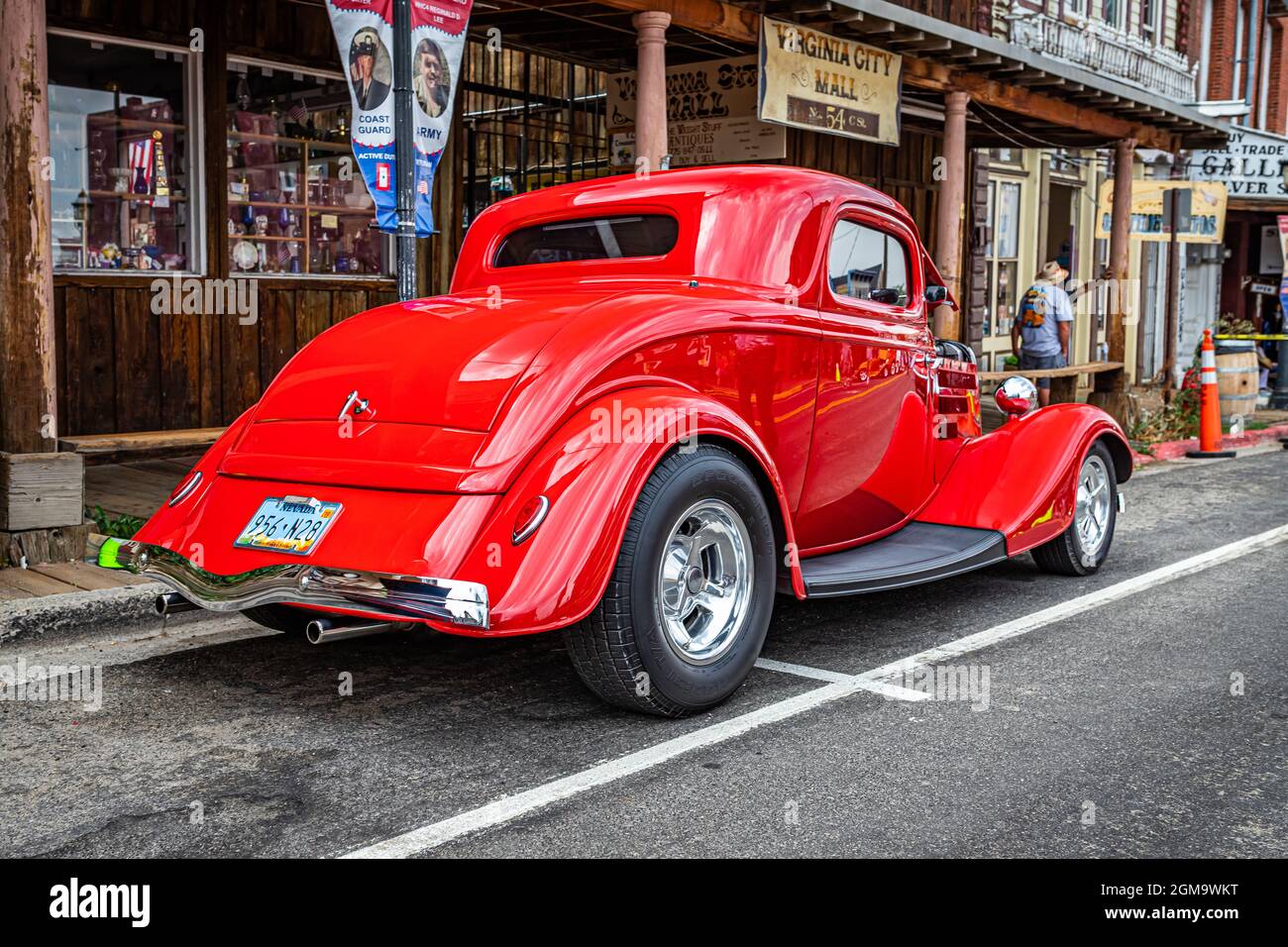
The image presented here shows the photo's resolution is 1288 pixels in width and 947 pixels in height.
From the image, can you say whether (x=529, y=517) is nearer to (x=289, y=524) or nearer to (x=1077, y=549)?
(x=289, y=524)

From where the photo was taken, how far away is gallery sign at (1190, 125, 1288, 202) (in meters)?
19.1

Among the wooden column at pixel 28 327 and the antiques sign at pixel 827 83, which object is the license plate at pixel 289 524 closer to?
the wooden column at pixel 28 327

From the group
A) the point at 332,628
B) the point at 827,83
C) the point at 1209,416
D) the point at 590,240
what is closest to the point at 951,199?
the point at 827,83

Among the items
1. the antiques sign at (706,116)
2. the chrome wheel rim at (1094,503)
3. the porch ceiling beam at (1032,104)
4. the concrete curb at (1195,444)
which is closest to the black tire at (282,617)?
the chrome wheel rim at (1094,503)

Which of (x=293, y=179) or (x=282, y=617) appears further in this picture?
(x=293, y=179)

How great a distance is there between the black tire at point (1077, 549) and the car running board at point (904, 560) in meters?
0.83

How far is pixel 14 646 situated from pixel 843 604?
11.8ft

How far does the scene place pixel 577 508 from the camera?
3805 millimetres

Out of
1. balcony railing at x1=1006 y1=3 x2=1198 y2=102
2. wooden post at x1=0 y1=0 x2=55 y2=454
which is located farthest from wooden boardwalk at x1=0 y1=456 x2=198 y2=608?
balcony railing at x1=1006 y1=3 x2=1198 y2=102

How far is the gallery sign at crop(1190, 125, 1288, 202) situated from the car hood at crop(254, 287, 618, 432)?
17.5 m

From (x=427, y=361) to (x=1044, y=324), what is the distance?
30.9ft

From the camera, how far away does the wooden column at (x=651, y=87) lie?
865 cm

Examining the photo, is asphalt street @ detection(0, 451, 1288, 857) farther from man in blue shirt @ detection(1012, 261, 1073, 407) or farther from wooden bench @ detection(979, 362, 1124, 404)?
man in blue shirt @ detection(1012, 261, 1073, 407)
